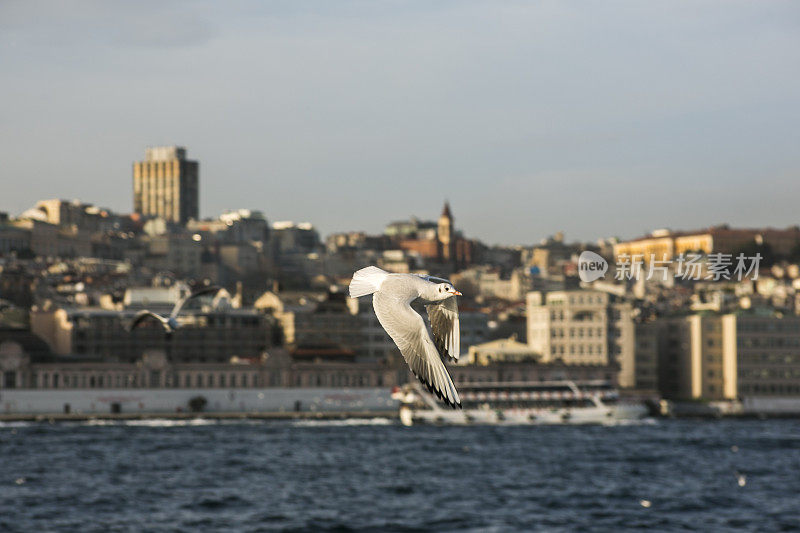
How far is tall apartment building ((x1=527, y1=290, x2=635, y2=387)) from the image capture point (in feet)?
474

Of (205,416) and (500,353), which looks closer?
(205,416)

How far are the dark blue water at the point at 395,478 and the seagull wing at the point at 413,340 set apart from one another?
6214 centimetres

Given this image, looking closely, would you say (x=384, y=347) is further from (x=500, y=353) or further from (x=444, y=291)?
(x=444, y=291)

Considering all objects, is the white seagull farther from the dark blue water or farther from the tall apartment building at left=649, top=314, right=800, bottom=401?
the tall apartment building at left=649, top=314, right=800, bottom=401

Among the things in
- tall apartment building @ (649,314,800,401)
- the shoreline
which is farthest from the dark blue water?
tall apartment building @ (649,314,800,401)

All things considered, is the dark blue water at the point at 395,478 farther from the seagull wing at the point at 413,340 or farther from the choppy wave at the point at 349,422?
the seagull wing at the point at 413,340

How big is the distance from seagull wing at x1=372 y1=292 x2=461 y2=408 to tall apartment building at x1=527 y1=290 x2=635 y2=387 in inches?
5406

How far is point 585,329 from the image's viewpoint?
14675 cm

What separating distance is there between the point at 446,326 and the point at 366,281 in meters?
0.42

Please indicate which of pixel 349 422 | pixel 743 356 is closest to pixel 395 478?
pixel 349 422

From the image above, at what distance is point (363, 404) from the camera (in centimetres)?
13888

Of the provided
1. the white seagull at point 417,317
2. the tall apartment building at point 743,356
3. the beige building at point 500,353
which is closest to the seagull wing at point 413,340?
the white seagull at point 417,317

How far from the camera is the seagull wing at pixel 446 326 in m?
7.04

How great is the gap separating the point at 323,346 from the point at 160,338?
15971 millimetres
